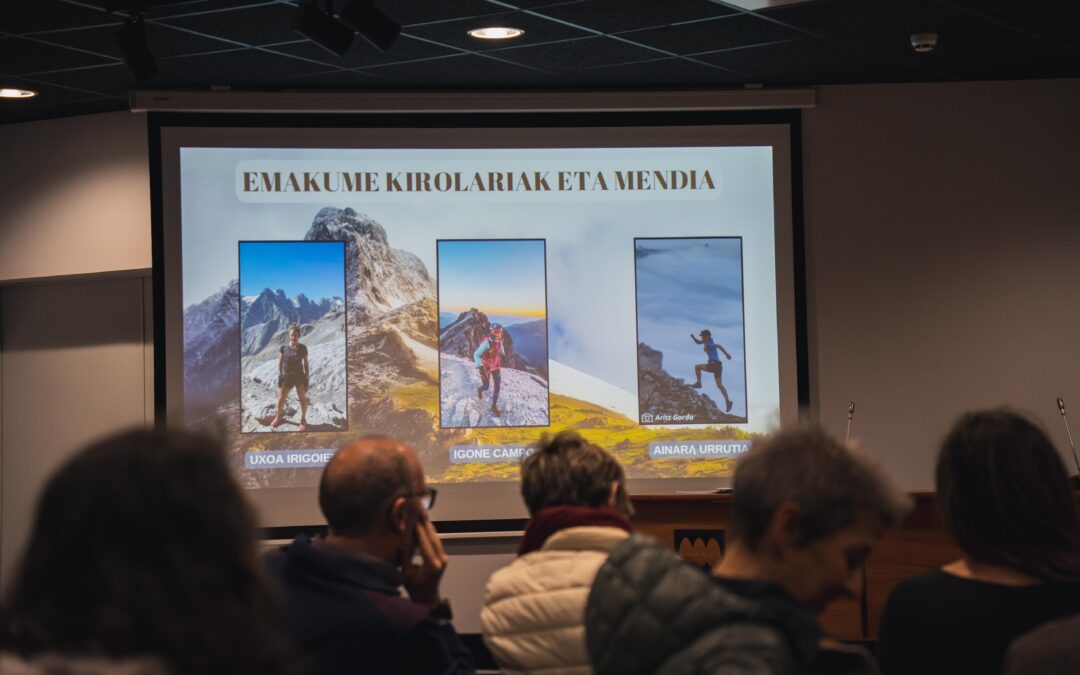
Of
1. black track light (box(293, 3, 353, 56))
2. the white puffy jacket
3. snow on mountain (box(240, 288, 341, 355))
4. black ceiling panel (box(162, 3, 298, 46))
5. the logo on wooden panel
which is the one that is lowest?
the logo on wooden panel

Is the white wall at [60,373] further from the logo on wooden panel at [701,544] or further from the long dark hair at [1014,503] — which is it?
the long dark hair at [1014,503]

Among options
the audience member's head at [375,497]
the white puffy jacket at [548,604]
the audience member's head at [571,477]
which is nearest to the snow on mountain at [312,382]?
the audience member's head at [571,477]

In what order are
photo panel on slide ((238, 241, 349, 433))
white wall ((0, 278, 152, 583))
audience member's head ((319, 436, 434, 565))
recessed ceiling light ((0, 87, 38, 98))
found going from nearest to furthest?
1. audience member's head ((319, 436, 434, 565))
2. photo panel on slide ((238, 241, 349, 433))
3. recessed ceiling light ((0, 87, 38, 98))
4. white wall ((0, 278, 152, 583))

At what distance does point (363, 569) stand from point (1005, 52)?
485 cm

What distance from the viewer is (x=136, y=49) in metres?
4.75

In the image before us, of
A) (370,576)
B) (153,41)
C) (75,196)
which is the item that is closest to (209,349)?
(75,196)

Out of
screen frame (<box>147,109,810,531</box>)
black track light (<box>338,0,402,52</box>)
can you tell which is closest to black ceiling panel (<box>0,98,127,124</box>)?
screen frame (<box>147,109,810,531</box>)

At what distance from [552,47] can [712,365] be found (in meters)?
1.87

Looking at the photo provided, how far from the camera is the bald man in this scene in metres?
2.10

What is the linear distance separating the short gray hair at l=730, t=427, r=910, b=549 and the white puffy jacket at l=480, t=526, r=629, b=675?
755 millimetres

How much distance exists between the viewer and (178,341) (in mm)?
6008

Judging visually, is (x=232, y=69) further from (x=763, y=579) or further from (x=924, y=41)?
(x=763, y=579)

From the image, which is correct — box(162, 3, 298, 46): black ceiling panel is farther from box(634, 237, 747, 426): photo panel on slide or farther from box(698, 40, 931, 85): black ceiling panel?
box(634, 237, 747, 426): photo panel on slide

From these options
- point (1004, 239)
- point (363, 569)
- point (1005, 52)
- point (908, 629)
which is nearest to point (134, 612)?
point (363, 569)
